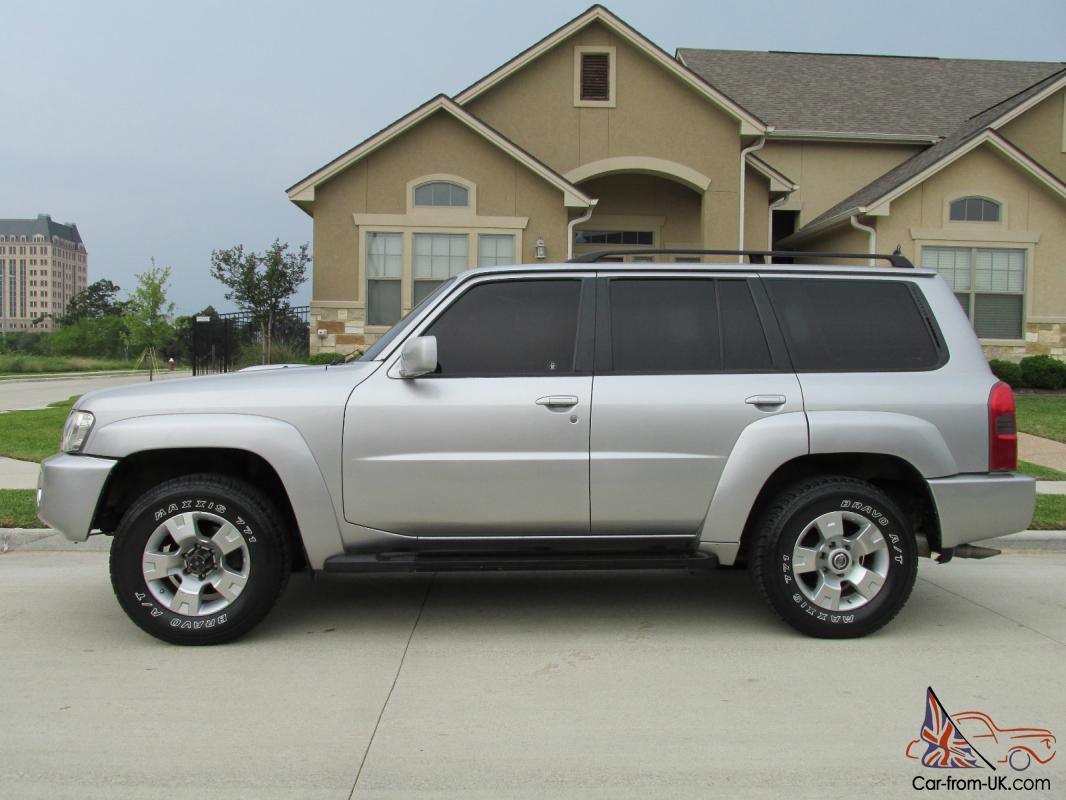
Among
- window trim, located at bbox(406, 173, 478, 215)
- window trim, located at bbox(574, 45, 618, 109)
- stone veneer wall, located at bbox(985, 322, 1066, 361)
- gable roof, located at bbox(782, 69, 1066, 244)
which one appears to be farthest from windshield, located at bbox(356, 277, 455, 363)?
stone veneer wall, located at bbox(985, 322, 1066, 361)

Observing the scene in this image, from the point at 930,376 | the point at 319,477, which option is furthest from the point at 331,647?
the point at 930,376

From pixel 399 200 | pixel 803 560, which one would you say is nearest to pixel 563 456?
pixel 803 560

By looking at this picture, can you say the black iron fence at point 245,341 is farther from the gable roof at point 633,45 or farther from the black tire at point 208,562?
the black tire at point 208,562

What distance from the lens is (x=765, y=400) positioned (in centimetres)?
491

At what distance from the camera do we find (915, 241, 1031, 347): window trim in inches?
734

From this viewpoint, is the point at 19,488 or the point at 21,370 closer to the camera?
the point at 19,488

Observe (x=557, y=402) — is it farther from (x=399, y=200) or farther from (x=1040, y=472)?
(x=399, y=200)

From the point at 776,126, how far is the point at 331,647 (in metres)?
19.2

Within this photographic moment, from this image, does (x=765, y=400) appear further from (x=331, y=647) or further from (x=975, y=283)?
(x=975, y=283)

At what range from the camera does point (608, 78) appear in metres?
18.4

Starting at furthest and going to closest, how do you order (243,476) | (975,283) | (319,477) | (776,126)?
(776,126)
(975,283)
(243,476)
(319,477)

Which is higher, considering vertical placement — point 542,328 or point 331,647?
point 542,328

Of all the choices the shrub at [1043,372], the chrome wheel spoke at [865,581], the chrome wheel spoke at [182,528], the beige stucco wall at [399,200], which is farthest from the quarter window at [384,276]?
the chrome wheel spoke at [865,581]

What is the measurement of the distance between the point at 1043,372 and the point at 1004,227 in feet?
9.87
